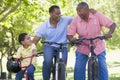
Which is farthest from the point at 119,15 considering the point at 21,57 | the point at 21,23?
the point at 21,57

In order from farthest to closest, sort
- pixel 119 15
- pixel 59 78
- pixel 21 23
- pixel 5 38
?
pixel 119 15 < pixel 5 38 < pixel 21 23 < pixel 59 78

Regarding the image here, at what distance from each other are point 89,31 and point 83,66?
0.73m

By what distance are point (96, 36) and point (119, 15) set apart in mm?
39894

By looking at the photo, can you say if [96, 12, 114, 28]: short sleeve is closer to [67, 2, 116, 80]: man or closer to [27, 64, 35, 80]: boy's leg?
[67, 2, 116, 80]: man

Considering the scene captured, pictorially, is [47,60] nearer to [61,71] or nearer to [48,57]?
[48,57]

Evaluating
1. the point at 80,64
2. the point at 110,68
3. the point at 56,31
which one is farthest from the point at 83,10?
the point at 110,68

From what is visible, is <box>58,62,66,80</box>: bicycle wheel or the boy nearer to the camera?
<box>58,62,66,80</box>: bicycle wheel

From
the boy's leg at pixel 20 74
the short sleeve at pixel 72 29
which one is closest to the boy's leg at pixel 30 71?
the boy's leg at pixel 20 74

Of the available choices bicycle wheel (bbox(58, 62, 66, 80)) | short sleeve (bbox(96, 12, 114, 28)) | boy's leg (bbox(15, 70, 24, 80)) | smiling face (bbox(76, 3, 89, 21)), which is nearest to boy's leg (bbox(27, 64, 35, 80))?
boy's leg (bbox(15, 70, 24, 80))

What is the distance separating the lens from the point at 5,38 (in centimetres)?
4469

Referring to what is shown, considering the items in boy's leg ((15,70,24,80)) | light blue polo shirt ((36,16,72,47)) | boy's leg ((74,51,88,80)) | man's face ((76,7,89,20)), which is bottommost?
boy's leg ((15,70,24,80))

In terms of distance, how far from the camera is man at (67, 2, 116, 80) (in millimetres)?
8648

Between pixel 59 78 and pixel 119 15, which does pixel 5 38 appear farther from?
pixel 59 78

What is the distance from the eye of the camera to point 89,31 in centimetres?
867
